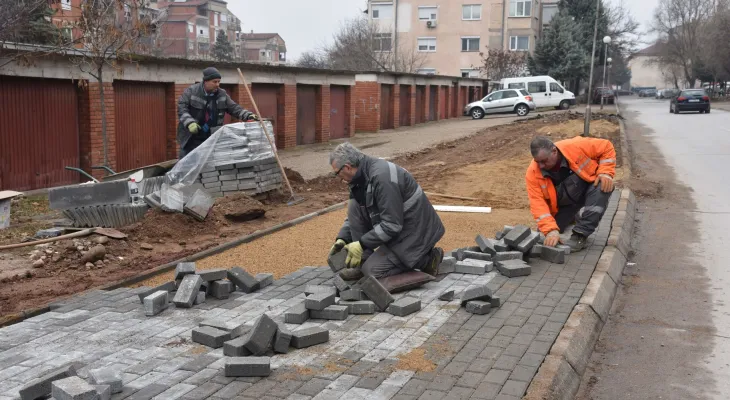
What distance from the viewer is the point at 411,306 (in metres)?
5.83

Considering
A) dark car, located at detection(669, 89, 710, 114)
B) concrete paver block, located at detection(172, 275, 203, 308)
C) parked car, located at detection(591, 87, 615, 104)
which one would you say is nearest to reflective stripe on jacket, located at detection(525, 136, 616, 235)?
concrete paver block, located at detection(172, 275, 203, 308)

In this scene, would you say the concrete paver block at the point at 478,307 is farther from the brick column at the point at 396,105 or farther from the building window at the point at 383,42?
the building window at the point at 383,42

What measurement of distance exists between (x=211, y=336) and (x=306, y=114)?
18615 millimetres

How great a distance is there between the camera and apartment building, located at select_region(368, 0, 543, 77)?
61.6 m

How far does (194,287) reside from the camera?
19.9 feet

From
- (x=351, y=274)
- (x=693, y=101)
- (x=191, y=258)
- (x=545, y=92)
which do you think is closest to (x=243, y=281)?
(x=351, y=274)

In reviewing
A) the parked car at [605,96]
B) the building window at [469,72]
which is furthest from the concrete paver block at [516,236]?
the building window at [469,72]

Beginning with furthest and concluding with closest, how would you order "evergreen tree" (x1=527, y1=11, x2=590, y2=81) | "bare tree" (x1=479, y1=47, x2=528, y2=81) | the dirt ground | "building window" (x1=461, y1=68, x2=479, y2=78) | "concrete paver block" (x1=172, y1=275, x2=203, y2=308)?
1. "building window" (x1=461, y1=68, x2=479, y2=78)
2. "evergreen tree" (x1=527, y1=11, x2=590, y2=81)
3. "bare tree" (x1=479, y1=47, x2=528, y2=81)
4. the dirt ground
5. "concrete paver block" (x1=172, y1=275, x2=203, y2=308)

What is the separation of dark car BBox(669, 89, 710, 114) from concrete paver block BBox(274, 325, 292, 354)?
42418 millimetres

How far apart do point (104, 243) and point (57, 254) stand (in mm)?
582

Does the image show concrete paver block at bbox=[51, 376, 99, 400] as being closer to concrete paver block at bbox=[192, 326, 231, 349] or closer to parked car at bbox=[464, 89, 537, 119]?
concrete paver block at bbox=[192, 326, 231, 349]

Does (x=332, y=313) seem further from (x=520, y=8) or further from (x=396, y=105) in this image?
(x=520, y=8)

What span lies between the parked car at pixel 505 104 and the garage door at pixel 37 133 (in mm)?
30052

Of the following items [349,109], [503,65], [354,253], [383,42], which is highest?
[383,42]
